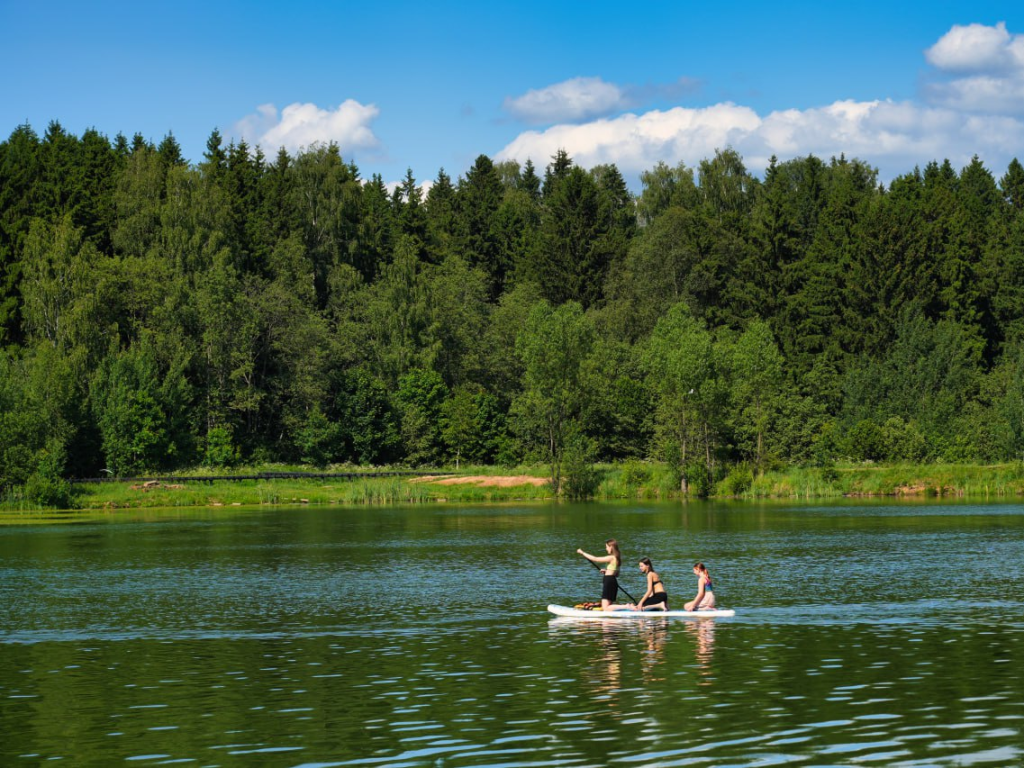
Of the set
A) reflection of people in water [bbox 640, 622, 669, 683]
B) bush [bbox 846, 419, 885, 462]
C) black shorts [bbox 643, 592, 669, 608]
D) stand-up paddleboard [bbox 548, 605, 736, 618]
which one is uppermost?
bush [bbox 846, 419, 885, 462]

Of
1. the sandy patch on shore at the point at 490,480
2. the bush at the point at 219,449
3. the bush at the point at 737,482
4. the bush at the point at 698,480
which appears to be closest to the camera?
the bush at the point at 698,480

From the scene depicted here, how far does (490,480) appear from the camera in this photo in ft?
376

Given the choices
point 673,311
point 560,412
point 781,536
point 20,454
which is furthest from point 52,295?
point 781,536

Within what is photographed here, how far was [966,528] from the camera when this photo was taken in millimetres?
66250

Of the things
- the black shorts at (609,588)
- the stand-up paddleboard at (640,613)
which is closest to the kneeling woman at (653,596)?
the stand-up paddleboard at (640,613)

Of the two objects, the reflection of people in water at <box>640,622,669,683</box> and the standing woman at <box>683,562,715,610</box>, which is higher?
the standing woman at <box>683,562,715,610</box>

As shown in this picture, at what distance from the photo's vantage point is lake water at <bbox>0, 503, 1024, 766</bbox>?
21125 millimetres

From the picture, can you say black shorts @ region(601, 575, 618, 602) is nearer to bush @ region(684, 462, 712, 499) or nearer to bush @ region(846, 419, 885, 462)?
bush @ region(684, 462, 712, 499)

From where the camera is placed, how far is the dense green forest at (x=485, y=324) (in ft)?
369

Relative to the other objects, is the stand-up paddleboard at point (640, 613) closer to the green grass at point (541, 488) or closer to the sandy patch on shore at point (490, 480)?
the green grass at point (541, 488)

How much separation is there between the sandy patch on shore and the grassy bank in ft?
0.31

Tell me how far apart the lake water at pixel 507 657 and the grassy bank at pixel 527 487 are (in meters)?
40.0

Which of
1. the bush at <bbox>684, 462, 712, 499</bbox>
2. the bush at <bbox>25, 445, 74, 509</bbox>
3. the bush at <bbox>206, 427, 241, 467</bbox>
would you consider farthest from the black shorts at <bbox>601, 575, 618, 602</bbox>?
the bush at <bbox>206, 427, 241, 467</bbox>

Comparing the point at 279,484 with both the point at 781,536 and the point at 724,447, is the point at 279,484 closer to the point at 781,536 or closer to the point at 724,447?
the point at 724,447
